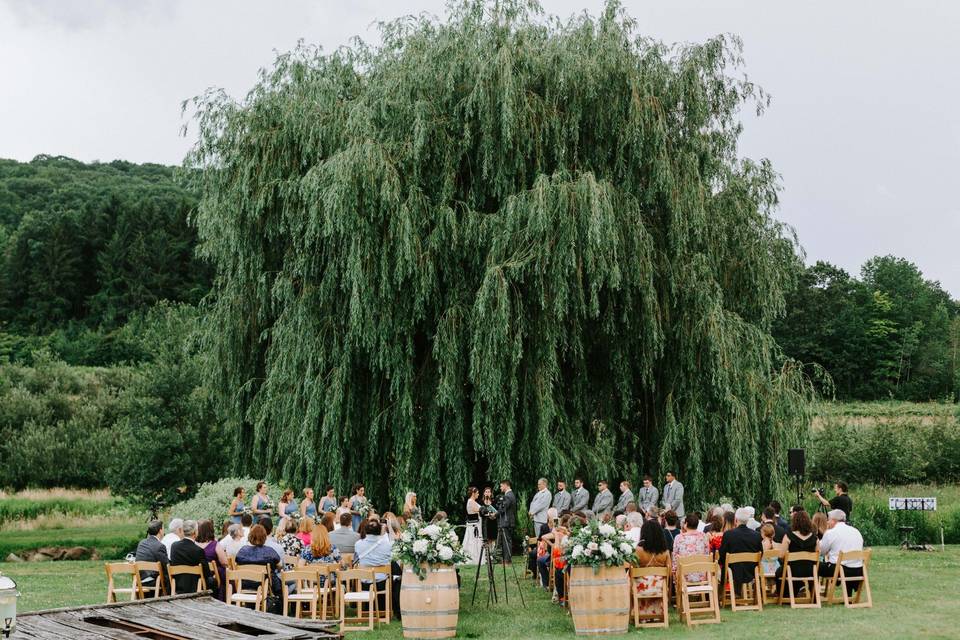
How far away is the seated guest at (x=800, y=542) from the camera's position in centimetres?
1330

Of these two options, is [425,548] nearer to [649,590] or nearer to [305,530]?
[305,530]

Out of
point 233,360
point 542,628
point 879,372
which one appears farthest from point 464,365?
point 879,372

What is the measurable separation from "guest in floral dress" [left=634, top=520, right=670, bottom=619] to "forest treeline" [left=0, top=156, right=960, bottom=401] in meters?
56.3

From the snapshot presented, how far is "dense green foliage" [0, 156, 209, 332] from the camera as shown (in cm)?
6875

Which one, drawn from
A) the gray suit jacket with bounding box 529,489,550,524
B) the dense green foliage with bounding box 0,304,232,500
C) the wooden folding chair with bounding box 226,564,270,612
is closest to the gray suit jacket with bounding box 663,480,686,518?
the gray suit jacket with bounding box 529,489,550,524

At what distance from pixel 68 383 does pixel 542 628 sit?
4129 centimetres

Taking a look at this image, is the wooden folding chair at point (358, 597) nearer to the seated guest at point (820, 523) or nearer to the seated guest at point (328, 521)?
the seated guest at point (328, 521)

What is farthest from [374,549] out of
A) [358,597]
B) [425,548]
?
[425,548]

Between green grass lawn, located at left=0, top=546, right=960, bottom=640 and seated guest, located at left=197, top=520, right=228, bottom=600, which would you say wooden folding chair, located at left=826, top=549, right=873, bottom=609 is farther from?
seated guest, located at left=197, top=520, right=228, bottom=600

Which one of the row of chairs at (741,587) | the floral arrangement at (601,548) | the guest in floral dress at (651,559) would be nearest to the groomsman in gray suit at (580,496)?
the row of chairs at (741,587)

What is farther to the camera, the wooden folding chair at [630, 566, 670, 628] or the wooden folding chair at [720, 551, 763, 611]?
the wooden folding chair at [720, 551, 763, 611]

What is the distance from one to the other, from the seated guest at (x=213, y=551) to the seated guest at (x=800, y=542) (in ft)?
22.9

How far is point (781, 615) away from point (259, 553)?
248 inches

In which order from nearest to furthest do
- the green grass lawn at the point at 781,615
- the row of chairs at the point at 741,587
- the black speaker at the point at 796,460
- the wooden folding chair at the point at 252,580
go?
the green grass lawn at the point at 781,615 → the wooden folding chair at the point at 252,580 → the row of chairs at the point at 741,587 → the black speaker at the point at 796,460
